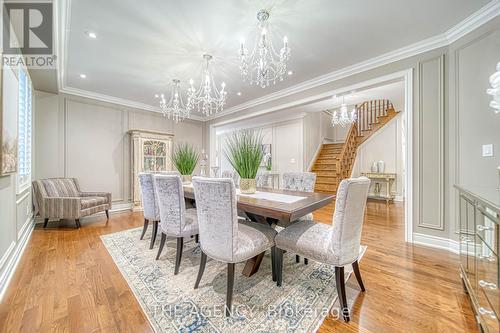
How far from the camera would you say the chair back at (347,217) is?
136 centimetres

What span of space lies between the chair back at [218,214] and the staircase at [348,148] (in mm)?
4408

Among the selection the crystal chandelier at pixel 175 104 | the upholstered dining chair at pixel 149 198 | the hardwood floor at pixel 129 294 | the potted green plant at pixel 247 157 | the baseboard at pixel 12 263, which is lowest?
the hardwood floor at pixel 129 294

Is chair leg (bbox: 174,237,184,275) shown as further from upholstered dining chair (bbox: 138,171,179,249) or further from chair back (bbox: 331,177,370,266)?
chair back (bbox: 331,177,370,266)

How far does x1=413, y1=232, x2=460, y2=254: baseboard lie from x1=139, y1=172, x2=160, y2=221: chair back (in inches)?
131

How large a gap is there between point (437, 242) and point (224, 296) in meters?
2.69

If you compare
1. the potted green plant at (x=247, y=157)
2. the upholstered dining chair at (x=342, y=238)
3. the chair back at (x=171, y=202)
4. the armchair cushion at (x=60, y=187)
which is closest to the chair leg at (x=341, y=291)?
the upholstered dining chair at (x=342, y=238)

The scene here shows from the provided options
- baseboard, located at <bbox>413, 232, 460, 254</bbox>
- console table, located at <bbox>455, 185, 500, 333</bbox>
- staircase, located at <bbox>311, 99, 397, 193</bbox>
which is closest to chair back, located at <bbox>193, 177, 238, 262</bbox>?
console table, located at <bbox>455, 185, 500, 333</bbox>

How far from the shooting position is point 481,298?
117 centimetres

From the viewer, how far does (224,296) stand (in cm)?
159

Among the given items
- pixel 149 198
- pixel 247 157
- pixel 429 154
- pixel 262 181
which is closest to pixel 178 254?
pixel 149 198

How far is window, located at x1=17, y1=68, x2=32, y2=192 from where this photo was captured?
8.67 ft

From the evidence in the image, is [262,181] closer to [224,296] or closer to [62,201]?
[224,296]

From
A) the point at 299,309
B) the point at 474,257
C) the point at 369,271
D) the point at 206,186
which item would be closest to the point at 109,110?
the point at 206,186

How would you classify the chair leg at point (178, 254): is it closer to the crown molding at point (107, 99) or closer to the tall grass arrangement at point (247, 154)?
the tall grass arrangement at point (247, 154)
